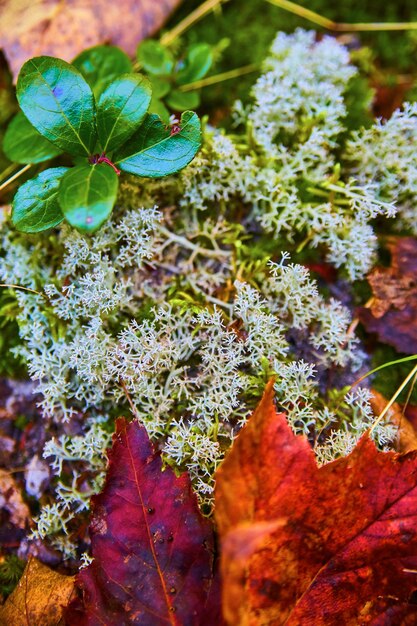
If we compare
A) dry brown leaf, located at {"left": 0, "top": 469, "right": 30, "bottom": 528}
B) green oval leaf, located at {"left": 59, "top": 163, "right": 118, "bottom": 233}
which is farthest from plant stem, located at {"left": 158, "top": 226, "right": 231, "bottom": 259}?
dry brown leaf, located at {"left": 0, "top": 469, "right": 30, "bottom": 528}

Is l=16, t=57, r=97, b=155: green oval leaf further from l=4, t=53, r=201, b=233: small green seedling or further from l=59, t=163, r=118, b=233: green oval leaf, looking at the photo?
l=59, t=163, r=118, b=233: green oval leaf

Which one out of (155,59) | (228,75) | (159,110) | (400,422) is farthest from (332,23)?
(400,422)

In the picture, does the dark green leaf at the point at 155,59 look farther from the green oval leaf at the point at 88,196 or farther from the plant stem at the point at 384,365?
the plant stem at the point at 384,365

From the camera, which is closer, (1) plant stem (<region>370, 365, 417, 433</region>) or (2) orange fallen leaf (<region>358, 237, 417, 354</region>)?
(1) plant stem (<region>370, 365, 417, 433</region>)

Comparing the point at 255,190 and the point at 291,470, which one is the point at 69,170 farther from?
the point at 291,470

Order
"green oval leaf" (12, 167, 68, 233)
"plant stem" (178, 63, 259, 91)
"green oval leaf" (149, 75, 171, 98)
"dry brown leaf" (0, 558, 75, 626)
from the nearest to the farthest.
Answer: "dry brown leaf" (0, 558, 75, 626)
"green oval leaf" (12, 167, 68, 233)
"green oval leaf" (149, 75, 171, 98)
"plant stem" (178, 63, 259, 91)

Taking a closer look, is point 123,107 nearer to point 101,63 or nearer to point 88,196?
point 88,196
